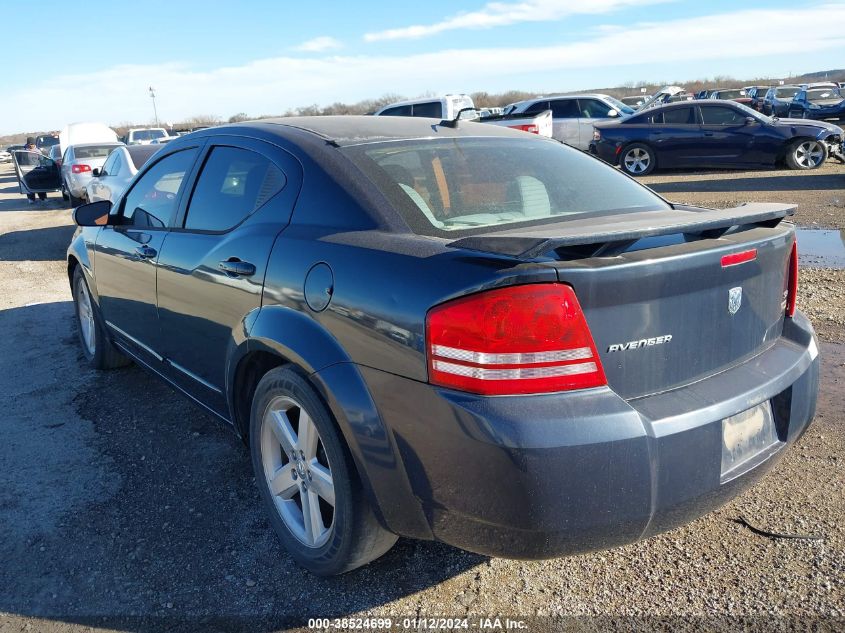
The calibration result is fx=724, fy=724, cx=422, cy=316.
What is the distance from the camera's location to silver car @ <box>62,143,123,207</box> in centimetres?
1568

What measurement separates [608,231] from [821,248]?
7.05 meters

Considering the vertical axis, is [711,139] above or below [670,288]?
below

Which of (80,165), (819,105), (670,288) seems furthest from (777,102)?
(670,288)

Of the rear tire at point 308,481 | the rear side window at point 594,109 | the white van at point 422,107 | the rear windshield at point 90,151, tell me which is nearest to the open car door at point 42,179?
the rear windshield at point 90,151

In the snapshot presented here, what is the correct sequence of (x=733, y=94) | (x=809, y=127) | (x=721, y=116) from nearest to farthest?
(x=809, y=127)
(x=721, y=116)
(x=733, y=94)

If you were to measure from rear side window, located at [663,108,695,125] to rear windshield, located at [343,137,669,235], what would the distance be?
1390 cm

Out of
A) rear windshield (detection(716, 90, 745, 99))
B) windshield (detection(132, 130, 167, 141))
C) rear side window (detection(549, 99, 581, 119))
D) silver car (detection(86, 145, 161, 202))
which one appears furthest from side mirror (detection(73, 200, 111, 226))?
windshield (detection(132, 130, 167, 141))

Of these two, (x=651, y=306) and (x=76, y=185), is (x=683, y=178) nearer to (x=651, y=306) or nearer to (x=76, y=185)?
(x=76, y=185)

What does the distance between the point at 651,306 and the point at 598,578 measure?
111 centimetres

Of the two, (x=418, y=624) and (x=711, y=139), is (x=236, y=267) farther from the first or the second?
(x=711, y=139)

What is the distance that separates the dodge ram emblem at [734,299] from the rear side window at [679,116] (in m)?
14.9

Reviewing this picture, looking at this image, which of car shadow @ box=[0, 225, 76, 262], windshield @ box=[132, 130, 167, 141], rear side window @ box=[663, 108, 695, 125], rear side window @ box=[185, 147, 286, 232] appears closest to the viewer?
rear side window @ box=[185, 147, 286, 232]

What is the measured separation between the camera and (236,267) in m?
3.00

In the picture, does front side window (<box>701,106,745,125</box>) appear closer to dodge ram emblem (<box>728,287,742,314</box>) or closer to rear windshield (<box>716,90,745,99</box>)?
dodge ram emblem (<box>728,287,742,314</box>)
